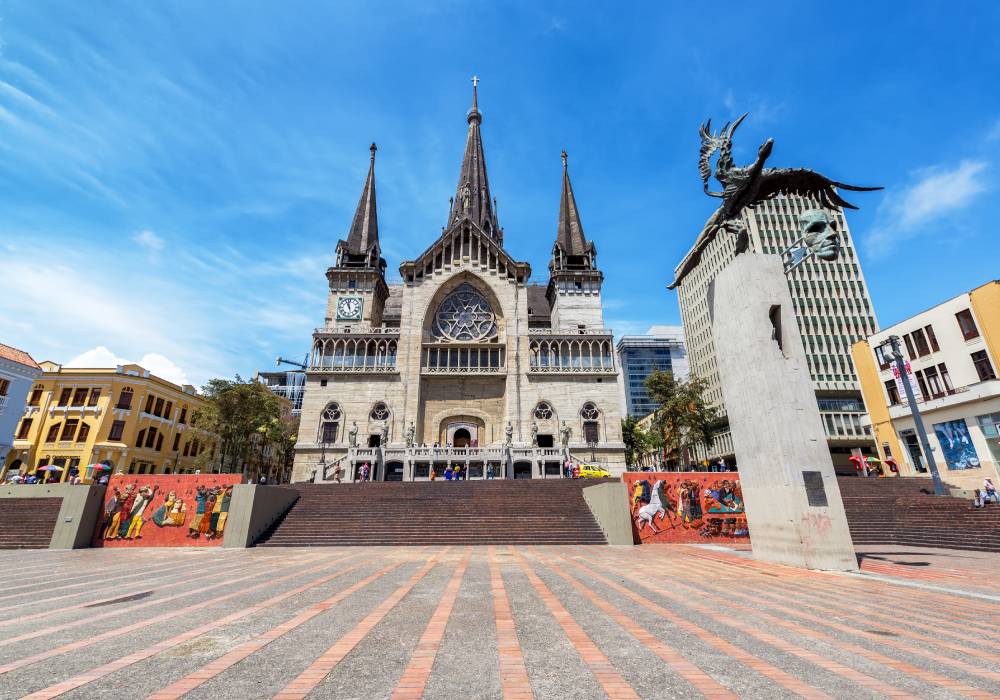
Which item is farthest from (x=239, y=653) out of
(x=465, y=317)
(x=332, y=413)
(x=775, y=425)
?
(x=465, y=317)

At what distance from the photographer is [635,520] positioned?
63.7ft

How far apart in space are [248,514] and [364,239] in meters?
35.6

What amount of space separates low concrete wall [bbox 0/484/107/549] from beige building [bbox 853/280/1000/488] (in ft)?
143

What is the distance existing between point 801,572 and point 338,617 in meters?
10.4

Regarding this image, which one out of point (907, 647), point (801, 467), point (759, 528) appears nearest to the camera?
point (907, 647)

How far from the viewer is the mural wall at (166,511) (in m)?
19.5

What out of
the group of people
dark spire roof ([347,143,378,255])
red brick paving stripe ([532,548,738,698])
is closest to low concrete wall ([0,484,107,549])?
red brick paving stripe ([532,548,738,698])

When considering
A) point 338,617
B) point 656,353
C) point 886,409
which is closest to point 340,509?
point 338,617

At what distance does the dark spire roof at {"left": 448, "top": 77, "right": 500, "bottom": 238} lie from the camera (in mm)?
51406

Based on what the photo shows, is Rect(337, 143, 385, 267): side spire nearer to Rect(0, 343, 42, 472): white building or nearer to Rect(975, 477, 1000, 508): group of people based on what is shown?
A: Rect(0, 343, 42, 472): white building

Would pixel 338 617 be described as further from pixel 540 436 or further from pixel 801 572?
pixel 540 436

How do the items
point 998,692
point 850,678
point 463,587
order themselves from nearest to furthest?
point 998,692 → point 850,678 → point 463,587

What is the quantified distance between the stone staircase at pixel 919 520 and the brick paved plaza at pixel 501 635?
8.69 meters

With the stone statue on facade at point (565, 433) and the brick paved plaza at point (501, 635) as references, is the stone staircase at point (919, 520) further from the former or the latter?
the stone statue on facade at point (565, 433)
